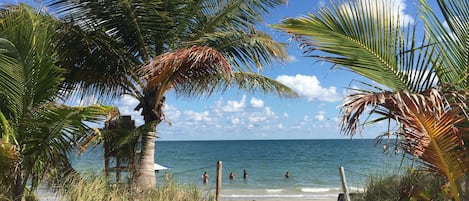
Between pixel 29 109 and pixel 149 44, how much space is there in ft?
11.0

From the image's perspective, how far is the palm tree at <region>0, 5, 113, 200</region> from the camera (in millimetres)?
5863

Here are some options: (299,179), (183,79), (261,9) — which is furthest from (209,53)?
(299,179)

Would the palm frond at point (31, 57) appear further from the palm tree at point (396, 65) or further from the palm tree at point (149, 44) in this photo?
the palm tree at point (396, 65)

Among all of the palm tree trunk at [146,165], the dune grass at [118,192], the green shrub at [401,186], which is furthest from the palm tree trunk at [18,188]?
the green shrub at [401,186]

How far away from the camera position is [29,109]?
6.11 metres

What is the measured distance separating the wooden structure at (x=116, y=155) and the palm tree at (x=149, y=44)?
0.99 feet

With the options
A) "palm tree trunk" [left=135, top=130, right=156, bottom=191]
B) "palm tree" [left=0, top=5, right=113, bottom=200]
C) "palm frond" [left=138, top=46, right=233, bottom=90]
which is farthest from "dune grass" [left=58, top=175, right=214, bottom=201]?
"palm frond" [left=138, top=46, right=233, bottom=90]

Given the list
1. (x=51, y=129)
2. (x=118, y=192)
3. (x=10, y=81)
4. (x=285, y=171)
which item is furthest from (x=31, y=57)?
(x=285, y=171)

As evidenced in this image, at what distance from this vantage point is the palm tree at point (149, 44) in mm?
8336

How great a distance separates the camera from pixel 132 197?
809cm

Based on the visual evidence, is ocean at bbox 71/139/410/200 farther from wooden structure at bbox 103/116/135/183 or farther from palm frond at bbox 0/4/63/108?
palm frond at bbox 0/4/63/108

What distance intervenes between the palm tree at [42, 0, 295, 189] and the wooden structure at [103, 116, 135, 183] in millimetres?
301

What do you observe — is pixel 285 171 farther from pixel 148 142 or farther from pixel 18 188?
pixel 18 188

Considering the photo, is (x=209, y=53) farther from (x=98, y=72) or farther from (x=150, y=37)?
(x=98, y=72)
